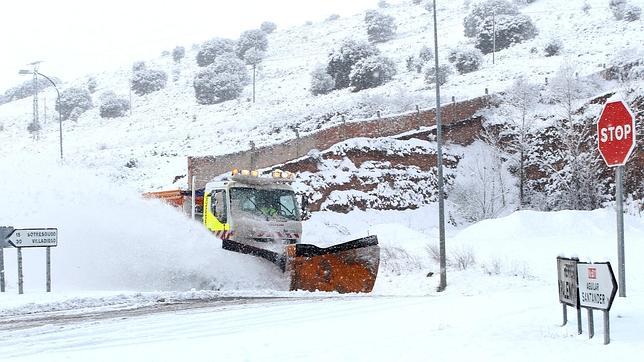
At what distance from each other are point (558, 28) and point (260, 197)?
64342mm

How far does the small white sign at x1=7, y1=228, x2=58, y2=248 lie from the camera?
1405 centimetres

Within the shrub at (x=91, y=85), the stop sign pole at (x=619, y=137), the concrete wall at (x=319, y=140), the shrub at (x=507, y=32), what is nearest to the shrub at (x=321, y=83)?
the shrub at (x=507, y=32)

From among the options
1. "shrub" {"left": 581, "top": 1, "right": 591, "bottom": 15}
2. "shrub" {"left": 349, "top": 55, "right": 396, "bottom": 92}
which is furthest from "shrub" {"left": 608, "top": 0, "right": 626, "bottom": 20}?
"shrub" {"left": 349, "top": 55, "right": 396, "bottom": 92}

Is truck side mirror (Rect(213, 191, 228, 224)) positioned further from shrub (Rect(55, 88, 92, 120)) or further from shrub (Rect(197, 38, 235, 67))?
shrub (Rect(197, 38, 235, 67))

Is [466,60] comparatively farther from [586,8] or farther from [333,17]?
[333,17]

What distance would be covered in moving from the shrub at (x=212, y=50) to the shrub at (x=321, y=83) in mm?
33563

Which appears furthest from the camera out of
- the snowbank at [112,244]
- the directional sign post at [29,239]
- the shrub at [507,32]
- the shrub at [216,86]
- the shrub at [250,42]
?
the shrub at [250,42]

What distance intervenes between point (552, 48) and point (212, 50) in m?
52.5

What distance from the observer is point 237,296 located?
13906 mm

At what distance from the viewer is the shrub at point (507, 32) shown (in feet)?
234

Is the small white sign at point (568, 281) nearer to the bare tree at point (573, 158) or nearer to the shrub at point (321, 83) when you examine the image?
Answer: the bare tree at point (573, 158)

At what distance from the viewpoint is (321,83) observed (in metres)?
67.6

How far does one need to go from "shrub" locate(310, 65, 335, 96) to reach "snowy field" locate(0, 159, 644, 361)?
42393 mm

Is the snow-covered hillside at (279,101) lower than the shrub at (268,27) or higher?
lower
